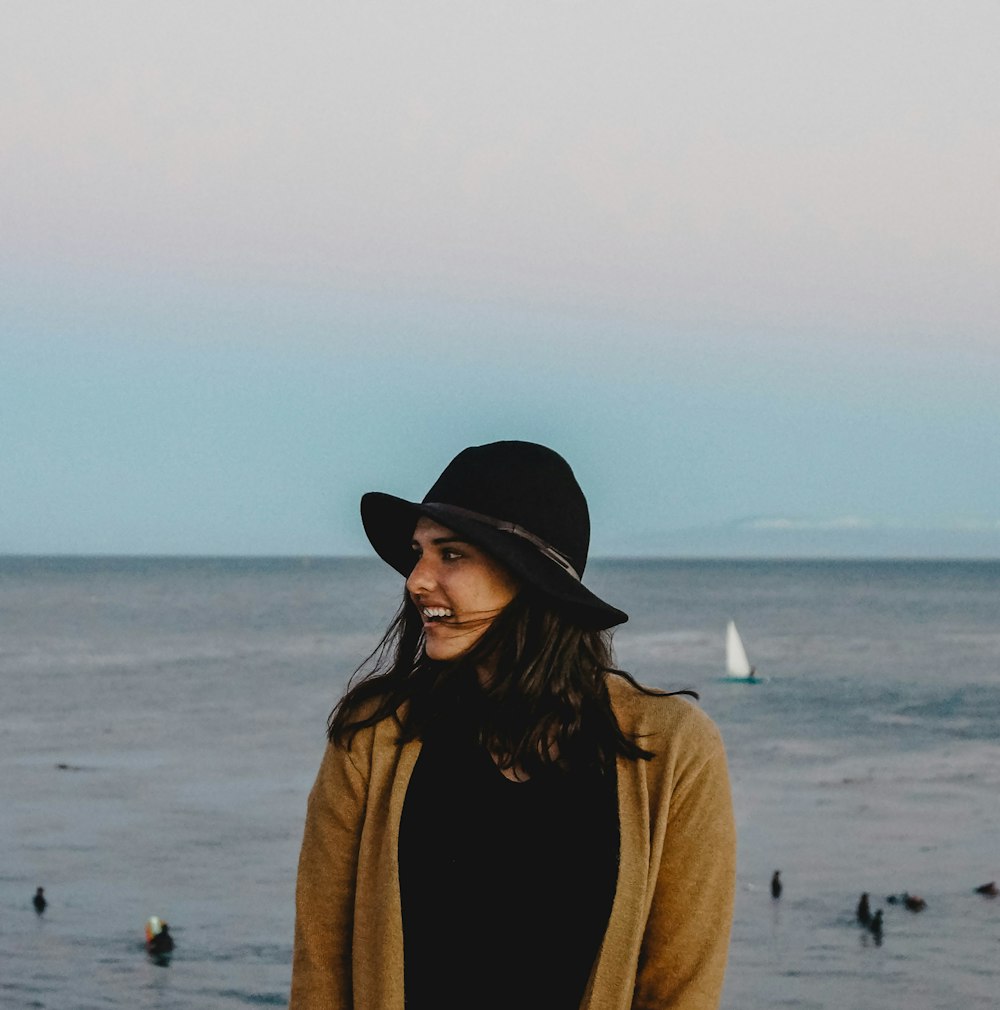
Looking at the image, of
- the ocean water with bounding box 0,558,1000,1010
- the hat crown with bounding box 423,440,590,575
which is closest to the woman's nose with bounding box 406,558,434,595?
the hat crown with bounding box 423,440,590,575

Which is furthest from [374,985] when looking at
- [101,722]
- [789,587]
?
[789,587]

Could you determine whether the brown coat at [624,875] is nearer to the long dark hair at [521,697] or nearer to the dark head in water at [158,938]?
the long dark hair at [521,697]

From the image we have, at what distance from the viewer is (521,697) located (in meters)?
2.69

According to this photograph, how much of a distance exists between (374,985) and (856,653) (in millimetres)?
69940

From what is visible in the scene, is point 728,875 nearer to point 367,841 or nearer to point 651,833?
point 651,833

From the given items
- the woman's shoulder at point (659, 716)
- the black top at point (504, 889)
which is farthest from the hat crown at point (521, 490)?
the black top at point (504, 889)

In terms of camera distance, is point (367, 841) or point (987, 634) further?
point (987, 634)

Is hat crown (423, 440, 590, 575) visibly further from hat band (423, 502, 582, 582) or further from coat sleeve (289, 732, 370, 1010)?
coat sleeve (289, 732, 370, 1010)

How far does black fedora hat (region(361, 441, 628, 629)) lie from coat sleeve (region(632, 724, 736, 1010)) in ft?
1.10

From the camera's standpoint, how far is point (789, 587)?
166625 mm

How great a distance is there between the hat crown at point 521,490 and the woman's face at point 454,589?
0.08 m

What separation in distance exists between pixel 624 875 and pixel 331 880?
0.51m

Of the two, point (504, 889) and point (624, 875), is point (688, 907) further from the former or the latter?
point (504, 889)

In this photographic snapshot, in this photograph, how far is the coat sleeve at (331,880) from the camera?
8.70 feet
